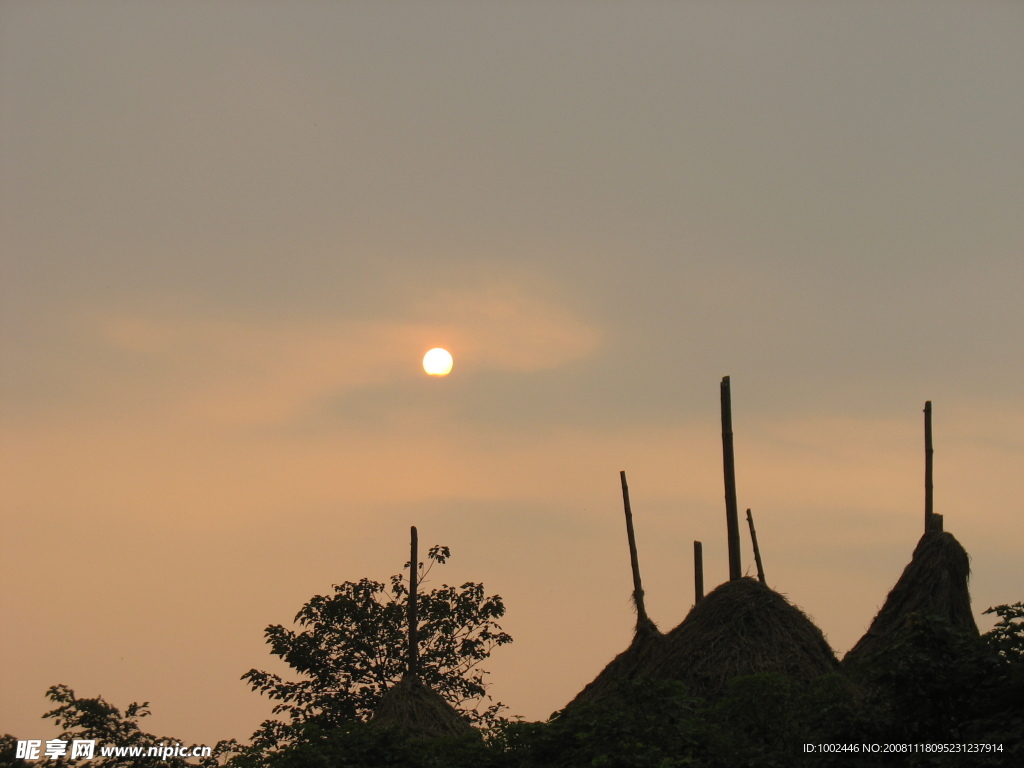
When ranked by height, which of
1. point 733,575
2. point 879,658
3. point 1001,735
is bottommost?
point 1001,735

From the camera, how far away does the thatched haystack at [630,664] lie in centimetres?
1830

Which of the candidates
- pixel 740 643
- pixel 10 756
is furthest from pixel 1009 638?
pixel 10 756

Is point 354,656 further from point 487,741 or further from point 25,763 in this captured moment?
point 487,741

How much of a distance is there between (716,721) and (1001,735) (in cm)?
454

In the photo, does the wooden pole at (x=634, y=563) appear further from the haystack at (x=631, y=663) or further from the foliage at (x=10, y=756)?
the foliage at (x=10, y=756)

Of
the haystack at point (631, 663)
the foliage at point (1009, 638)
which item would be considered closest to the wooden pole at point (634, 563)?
the haystack at point (631, 663)

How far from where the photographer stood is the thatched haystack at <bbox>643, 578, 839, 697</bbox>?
54.5ft

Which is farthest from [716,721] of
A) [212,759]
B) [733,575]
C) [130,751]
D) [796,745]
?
[212,759]

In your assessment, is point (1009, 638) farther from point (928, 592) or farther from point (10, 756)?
point (10, 756)

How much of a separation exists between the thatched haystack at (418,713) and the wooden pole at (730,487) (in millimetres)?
5168

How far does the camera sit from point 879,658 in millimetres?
11594

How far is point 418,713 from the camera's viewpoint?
1881 centimetres

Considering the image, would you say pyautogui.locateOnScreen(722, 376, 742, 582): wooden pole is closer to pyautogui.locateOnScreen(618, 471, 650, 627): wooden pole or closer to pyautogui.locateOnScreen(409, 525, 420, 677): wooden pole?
pyautogui.locateOnScreen(618, 471, 650, 627): wooden pole

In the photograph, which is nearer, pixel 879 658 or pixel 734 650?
pixel 879 658
